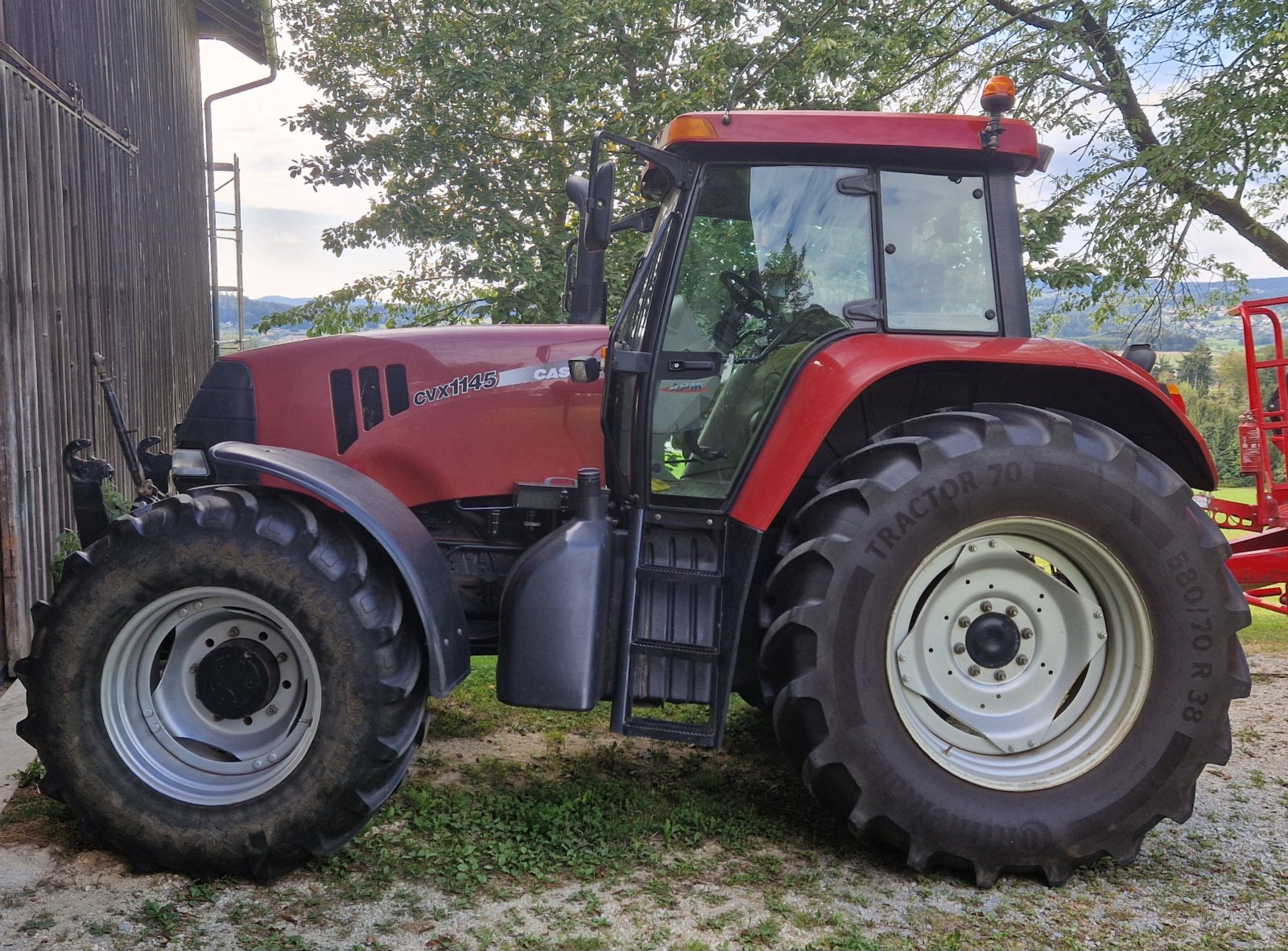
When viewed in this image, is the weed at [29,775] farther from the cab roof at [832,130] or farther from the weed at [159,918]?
the cab roof at [832,130]

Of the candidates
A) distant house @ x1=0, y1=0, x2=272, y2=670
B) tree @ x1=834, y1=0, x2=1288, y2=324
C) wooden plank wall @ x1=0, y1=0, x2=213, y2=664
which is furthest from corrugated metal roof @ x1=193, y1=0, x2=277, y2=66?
tree @ x1=834, y1=0, x2=1288, y2=324

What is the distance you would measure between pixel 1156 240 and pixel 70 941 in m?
10.4

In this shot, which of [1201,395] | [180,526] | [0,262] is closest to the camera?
[180,526]

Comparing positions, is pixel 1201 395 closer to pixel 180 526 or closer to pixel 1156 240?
pixel 1156 240

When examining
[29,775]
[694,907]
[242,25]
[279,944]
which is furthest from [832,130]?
[242,25]

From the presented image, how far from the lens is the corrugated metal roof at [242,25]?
1152cm

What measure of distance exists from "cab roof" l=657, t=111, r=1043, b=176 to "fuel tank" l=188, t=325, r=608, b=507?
34.7 inches

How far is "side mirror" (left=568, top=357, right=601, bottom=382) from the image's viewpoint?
144 inches

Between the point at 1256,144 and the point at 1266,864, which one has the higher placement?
the point at 1256,144

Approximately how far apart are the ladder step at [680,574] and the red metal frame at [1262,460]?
327 centimetres

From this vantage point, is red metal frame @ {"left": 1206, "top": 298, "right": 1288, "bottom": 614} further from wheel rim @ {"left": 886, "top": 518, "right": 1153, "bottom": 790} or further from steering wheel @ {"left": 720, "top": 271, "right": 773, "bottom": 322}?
steering wheel @ {"left": 720, "top": 271, "right": 773, "bottom": 322}

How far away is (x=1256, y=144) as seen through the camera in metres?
9.02

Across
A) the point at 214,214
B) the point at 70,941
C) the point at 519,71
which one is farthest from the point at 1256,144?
the point at 214,214

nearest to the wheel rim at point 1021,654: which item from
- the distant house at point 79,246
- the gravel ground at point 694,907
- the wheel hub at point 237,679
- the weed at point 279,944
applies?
the gravel ground at point 694,907
